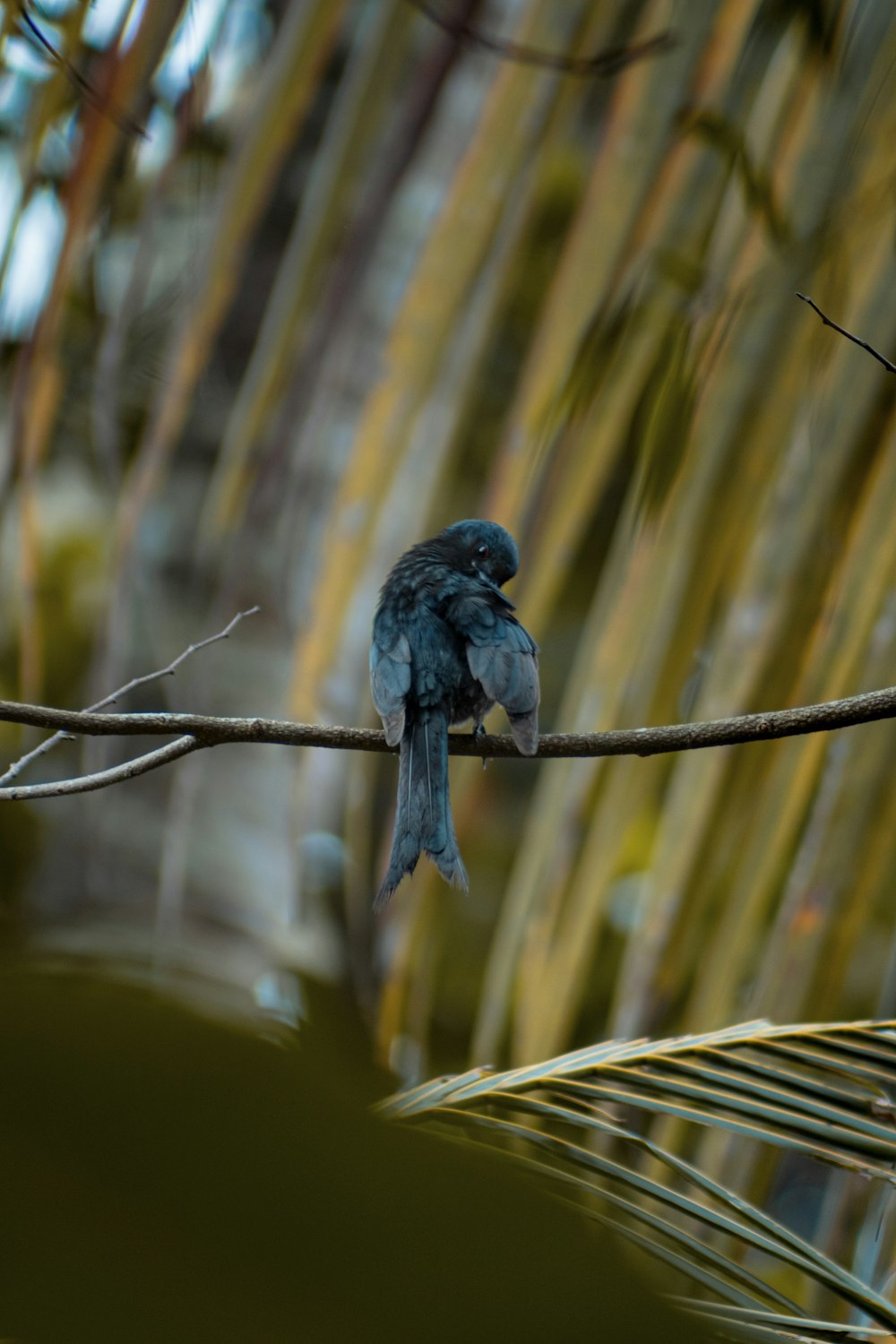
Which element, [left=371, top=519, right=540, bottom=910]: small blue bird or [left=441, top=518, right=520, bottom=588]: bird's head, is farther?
[left=441, top=518, right=520, bottom=588]: bird's head

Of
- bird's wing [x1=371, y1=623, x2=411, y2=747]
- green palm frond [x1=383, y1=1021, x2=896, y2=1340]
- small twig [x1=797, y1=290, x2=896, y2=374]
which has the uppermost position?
small twig [x1=797, y1=290, x2=896, y2=374]

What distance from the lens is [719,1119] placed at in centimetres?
113

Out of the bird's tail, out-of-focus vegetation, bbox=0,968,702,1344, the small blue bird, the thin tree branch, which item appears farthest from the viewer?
the small blue bird

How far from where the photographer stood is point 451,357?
2082 millimetres

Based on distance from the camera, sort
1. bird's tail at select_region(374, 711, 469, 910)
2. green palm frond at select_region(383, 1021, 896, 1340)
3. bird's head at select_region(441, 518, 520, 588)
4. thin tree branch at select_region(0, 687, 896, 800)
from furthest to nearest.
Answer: bird's head at select_region(441, 518, 520, 588) → bird's tail at select_region(374, 711, 469, 910) → thin tree branch at select_region(0, 687, 896, 800) → green palm frond at select_region(383, 1021, 896, 1340)

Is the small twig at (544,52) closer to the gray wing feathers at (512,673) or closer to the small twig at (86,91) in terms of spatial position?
the small twig at (86,91)

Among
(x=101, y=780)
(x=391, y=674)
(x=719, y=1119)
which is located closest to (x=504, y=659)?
(x=391, y=674)

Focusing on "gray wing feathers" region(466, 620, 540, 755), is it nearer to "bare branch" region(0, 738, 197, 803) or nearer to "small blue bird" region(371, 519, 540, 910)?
"small blue bird" region(371, 519, 540, 910)

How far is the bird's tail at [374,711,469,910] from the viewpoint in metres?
1.66

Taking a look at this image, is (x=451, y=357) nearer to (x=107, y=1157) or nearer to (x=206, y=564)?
(x=206, y=564)

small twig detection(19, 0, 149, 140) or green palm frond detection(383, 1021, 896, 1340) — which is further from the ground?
small twig detection(19, 0, 149, 140)

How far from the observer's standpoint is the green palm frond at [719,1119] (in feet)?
3.40

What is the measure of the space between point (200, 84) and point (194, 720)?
32.4 inches

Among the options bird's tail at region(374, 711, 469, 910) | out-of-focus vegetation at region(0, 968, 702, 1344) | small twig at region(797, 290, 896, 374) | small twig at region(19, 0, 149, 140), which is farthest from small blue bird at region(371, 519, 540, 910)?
out-of-focus vegetation at region(0, 968, 702, 1344)
